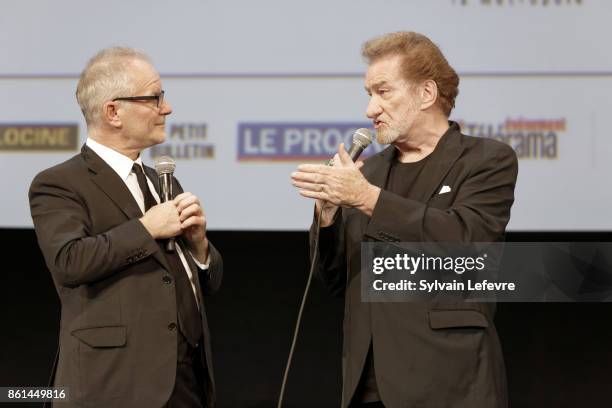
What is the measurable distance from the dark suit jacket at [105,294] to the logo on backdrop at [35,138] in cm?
144

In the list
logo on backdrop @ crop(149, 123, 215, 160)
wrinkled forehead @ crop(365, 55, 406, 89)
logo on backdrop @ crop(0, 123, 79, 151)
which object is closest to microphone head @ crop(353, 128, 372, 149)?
wrinkled forehead @ crop(365, 55, 406, 89)

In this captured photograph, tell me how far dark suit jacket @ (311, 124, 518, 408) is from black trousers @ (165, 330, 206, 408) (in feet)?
1.40

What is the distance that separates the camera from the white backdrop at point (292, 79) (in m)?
3.39

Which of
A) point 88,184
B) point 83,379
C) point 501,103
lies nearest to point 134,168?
point 88,184

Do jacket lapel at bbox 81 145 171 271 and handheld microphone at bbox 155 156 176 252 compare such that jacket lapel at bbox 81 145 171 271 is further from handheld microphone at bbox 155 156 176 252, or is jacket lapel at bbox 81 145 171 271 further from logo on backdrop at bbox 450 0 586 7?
logo on backdrop at bbox 450 0 586 7

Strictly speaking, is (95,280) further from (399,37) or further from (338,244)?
(399,37)

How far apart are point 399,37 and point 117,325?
1206 mm

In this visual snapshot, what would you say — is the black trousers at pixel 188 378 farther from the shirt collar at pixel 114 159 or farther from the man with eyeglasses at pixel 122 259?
the shirt collar at pixel 114 159

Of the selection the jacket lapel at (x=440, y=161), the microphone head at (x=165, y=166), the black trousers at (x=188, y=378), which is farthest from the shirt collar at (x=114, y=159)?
the jacket lapel at (x=440, y=161)

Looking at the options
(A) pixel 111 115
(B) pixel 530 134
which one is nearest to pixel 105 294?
(A) pixel 111 115

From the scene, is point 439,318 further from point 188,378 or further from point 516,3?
point 516,3

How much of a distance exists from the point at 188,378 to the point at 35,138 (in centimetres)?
182

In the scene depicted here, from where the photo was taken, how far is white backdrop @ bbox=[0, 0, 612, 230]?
339cm

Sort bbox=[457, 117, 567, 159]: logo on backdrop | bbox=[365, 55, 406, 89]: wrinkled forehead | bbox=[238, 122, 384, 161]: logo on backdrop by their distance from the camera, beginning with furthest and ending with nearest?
bbox=[238, 122, 384, 161]: logo on backdrop
bbox=[457, 117, 567, 159]: logo on backdrop
bbox=[365, 55, 406, 89]: wrinkled forehead
